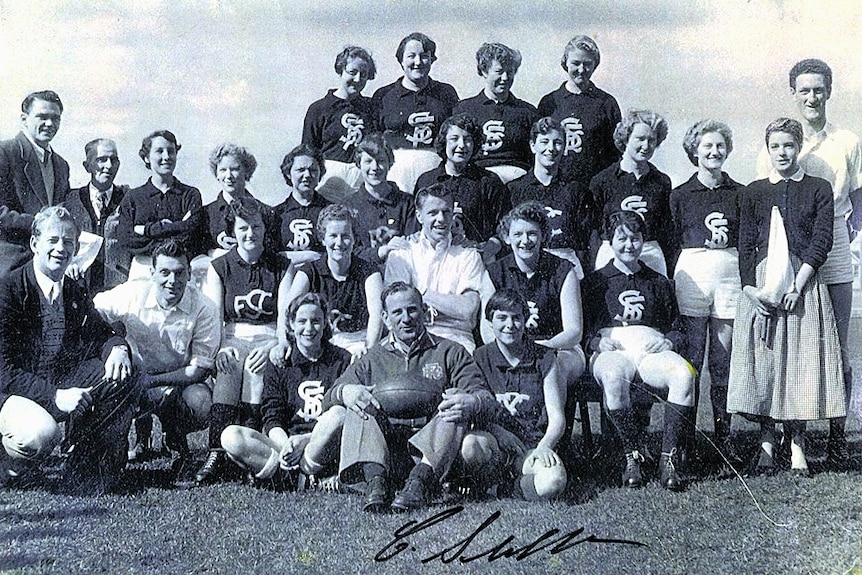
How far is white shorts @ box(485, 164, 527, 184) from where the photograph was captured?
4215 mm

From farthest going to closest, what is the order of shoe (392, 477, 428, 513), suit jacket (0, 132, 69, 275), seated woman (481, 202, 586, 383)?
suit jacket (0, 132, 69, 275), seated woman (481, 202, 586, 383), shoe (392, 477, 428, 513)

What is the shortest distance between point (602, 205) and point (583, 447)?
113 centimetres

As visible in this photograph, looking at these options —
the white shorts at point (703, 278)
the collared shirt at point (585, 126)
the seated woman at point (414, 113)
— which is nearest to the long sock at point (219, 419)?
the seated woman at point (414, 113)

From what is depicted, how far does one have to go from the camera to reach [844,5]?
4387 millimetres

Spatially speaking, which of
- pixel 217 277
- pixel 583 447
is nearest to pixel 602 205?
pixel 583 447

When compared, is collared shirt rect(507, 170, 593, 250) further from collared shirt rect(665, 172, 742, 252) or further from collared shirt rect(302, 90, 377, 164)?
collared shirt rect(302, 90, 377, 164)

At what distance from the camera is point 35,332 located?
13.9 ft

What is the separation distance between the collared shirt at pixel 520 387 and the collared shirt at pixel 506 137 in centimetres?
86

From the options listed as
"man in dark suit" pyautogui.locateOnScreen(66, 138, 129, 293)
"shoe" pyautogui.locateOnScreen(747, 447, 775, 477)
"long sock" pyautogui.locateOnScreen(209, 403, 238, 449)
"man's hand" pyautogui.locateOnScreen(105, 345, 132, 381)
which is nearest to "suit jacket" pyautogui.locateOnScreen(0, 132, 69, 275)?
"man in dark suit" pyautogui.locateOnScreen(66, 138, 129, 293)

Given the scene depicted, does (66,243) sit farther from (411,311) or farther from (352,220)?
(411,311)

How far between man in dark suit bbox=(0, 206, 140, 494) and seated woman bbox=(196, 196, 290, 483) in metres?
0.43

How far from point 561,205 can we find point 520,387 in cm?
87

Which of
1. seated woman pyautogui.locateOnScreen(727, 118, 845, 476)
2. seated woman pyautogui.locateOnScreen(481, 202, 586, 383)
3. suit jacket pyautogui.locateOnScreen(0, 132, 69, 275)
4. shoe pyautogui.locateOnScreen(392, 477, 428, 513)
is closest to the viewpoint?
shoe pyautogui.locateOnScreen(392, 477, 428, 513)

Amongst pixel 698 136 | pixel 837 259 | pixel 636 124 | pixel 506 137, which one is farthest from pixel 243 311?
pixel 837 259
